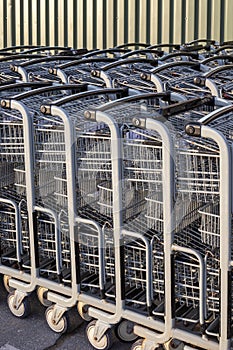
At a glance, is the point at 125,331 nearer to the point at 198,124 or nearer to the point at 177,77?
the point at 198,124

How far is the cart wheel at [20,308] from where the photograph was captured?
344 centimetres

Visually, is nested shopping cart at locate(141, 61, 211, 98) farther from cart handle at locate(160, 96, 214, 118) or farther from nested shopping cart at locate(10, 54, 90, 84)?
nested shopping cart at locate(10, 54, 90, 84)

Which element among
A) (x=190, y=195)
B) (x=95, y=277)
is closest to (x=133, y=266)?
(x=95, y=277)

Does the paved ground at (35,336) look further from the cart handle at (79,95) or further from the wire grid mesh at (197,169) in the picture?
the cart handle at (79,95)

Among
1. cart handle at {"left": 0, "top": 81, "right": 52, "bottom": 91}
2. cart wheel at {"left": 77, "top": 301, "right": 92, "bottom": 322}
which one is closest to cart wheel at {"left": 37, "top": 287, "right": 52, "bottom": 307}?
cart wheel at {"left": 77, "top": 301, "right": 92, "bottom": 322}

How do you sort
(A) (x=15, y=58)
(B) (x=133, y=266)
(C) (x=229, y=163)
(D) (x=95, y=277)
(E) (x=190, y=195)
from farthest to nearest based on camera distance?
(A) (x=15, y=58), (D) (x=95, y=277), (B) (x=133, y=266), (E) (x=190, y=195), (C) (x=229, y=163)

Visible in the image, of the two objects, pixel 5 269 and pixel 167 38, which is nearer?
→ pixel 5 269

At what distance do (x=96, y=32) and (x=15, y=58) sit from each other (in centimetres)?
350

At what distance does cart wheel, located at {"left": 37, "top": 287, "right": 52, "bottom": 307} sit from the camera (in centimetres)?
343

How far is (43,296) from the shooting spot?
11.3 ft

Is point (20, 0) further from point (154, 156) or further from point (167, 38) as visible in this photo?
point (154, 156)

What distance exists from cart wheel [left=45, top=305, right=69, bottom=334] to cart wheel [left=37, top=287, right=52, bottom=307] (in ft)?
0.36

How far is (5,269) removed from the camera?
3486mm

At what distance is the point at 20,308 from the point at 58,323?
0.27 metres
